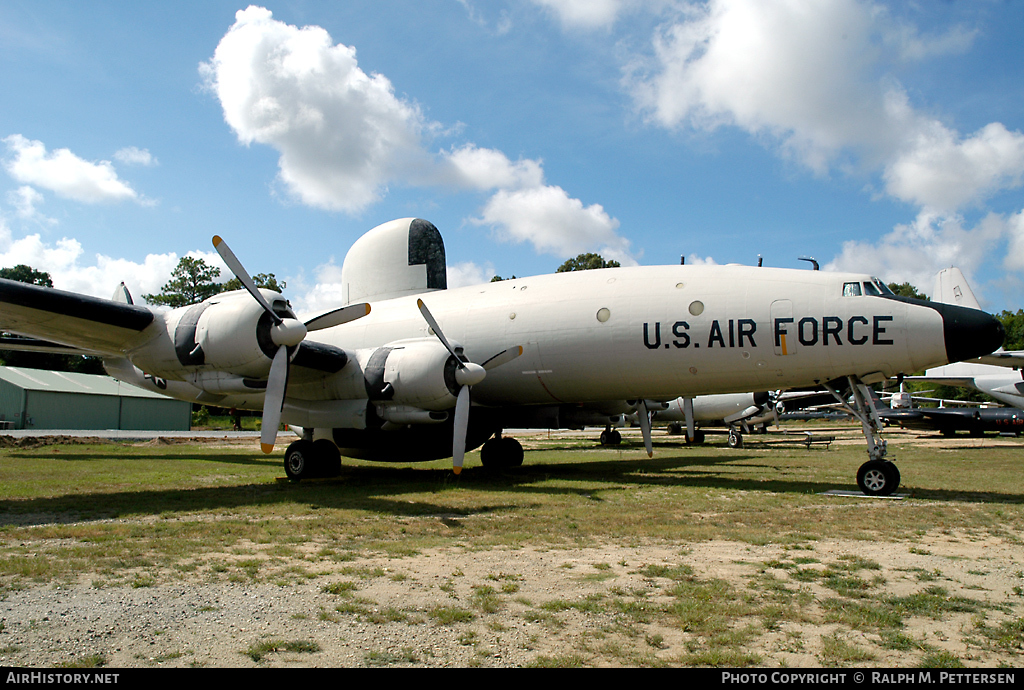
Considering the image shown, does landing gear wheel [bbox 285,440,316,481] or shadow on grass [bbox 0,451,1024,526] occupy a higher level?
landing gear wheel [bbox 285,440,316,481]

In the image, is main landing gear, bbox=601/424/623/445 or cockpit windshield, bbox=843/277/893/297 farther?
main landing gear, bbox=601/424/623/445

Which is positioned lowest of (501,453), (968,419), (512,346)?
(501,453)

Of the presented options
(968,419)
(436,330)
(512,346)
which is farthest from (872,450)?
(968,419)

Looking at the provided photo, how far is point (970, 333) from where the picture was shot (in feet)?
29.5

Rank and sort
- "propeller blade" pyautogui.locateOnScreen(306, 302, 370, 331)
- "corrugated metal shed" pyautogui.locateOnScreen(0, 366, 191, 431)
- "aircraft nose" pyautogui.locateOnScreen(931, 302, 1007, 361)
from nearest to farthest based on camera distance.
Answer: "aircraft nose" pyautogui.locateOnScreen(931, 302, 1007, 361), "propeller blade" pyautogui.locateOnScreen(306, 302, 370, 331), "corrugated metal shed" pyautogui.locateOnScreen(0, 366, 191, 431)

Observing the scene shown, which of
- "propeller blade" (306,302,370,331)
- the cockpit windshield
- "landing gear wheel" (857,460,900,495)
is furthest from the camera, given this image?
"propeller blade" (306,302,370,331)

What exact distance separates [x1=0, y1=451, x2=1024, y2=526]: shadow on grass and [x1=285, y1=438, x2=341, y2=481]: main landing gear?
0.22 metres

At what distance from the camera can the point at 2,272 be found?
59469 millimetres

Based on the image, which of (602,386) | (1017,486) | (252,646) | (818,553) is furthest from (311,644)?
(1017,486)

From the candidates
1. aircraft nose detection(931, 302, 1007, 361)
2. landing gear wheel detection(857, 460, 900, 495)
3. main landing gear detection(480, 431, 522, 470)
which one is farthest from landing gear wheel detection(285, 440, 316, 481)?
aircraft nose detection(931, 302, 1007, 361)

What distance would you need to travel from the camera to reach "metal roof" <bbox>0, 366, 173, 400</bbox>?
3478 centimetres

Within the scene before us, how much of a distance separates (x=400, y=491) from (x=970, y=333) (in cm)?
889

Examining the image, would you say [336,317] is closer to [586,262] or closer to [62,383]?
[62,383]

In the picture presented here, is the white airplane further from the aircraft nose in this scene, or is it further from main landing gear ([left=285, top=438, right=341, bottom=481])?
main landing gear ([left=285, top=438, right=341, bottom=481])
